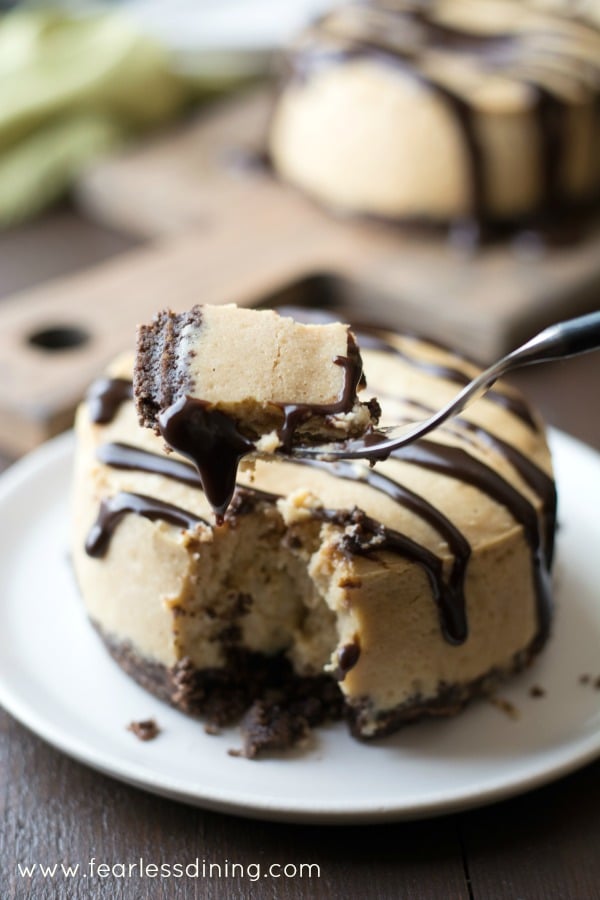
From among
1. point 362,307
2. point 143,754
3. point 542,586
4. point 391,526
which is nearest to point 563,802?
point 542,586

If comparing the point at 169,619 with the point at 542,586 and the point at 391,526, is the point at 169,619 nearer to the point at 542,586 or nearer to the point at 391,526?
the point at 391,526

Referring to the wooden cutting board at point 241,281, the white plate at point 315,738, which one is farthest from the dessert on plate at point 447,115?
the white plate at point 315,738

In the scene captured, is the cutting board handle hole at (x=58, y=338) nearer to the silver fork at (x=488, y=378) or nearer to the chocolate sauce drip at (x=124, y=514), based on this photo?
the chocolate sauce drip at (x=124, y=514)

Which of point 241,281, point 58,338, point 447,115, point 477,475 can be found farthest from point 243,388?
point 447,115

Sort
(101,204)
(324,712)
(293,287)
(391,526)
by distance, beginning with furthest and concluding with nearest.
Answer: (101,204), (293,287), (324,712), (391,526)

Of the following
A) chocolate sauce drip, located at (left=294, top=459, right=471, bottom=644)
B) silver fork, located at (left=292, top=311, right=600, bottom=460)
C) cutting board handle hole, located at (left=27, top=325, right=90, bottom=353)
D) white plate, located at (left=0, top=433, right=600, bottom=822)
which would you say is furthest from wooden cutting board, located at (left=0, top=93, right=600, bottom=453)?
silver fork, located at (left=292, top=311, right=600, bottom=460)

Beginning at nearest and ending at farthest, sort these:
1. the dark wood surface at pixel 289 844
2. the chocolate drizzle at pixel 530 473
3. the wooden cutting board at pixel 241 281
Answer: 1. the dark wood surface at pixel 289 844
2. the chocolate drizzle at pixel 530 473
3. the wooden cutting board at pixel 241 281

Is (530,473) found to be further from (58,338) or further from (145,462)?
(58,338)
